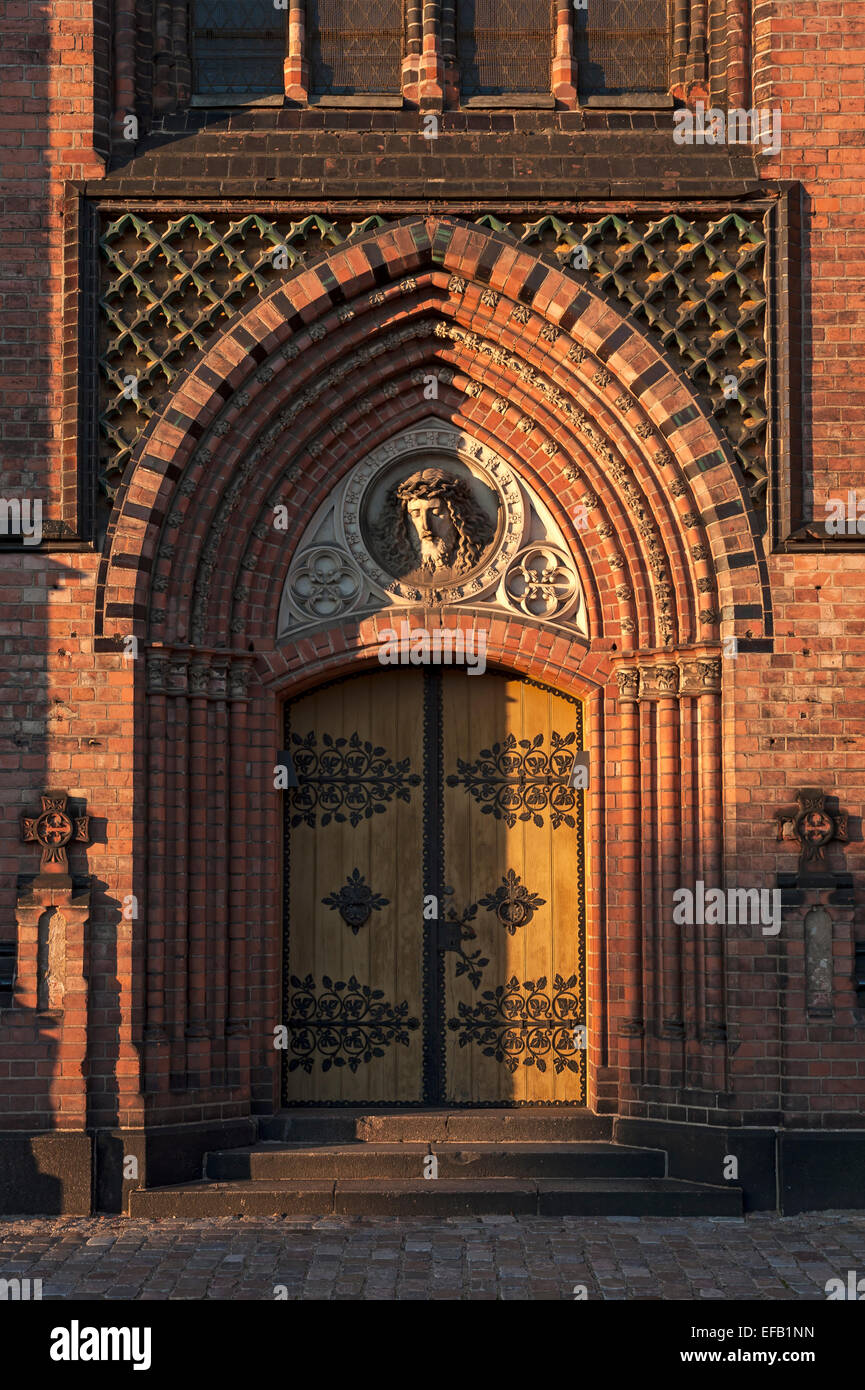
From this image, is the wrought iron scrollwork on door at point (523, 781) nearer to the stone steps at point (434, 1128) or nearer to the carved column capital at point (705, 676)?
the carved column capital at point (705, 676)

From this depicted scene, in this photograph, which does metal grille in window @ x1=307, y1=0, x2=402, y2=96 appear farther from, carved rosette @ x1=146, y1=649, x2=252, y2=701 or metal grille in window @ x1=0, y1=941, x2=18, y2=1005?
metal grille in window @ x1=0, y1=941, x2=18, y2=1005

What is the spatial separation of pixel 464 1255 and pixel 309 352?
210 inches

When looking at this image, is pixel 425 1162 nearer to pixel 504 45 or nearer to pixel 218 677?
pixel 218 677

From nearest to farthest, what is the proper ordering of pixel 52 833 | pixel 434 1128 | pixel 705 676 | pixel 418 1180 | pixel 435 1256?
pixel 435 1256 → pixel 52 833 → pixel 418 1180 → pixel 705 676 → pixel 434 1128

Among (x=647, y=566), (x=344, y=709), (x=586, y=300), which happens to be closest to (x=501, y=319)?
(x=586, y=300)

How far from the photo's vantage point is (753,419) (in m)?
9.23

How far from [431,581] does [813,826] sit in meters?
2.84

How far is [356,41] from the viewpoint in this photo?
32.1ft

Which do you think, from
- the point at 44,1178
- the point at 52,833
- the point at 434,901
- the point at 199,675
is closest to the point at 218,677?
the point at 199,675

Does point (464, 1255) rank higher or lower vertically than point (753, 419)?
lower

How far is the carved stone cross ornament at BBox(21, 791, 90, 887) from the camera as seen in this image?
8.88 meters

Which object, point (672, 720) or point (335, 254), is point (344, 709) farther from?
point (335, 254)

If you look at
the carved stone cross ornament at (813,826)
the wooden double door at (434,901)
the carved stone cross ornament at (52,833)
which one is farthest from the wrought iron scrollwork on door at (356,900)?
the carved stone cross ornament at (813,826)

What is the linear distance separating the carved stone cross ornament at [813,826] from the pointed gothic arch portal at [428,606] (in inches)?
18.6
